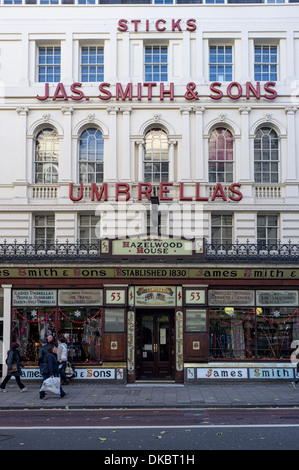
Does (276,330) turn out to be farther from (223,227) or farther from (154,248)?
(154,248)

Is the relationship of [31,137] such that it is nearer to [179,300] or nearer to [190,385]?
[179,300]

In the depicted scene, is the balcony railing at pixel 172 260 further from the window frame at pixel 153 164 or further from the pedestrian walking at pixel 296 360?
the window frame at pixel 153 164

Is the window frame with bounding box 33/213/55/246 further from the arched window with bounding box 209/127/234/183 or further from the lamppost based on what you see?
the arched window with bounding box 209/127/234/183

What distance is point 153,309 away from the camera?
64.3ft

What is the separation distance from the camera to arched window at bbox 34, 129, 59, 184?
74.2 ft

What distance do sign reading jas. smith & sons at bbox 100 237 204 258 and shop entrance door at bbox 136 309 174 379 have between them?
2.38m

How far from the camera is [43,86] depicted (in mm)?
22531

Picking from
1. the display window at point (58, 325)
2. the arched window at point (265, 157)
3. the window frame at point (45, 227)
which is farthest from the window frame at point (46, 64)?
the display window at point (58, 325)

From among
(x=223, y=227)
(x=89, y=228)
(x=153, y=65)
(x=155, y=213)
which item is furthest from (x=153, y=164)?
(x=153, y=65)

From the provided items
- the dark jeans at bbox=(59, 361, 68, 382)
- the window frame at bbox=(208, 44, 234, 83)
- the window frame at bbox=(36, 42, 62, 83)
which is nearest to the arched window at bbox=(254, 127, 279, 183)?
the window frame at bbox=(208, 44, 234, 83)

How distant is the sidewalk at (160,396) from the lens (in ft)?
49.4

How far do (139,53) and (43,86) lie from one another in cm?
457

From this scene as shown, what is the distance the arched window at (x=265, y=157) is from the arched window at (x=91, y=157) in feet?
22.8
